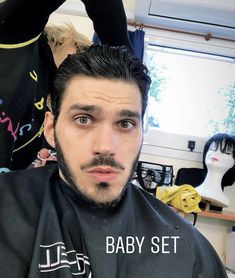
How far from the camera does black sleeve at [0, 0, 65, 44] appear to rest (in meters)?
0.79

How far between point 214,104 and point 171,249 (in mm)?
1864

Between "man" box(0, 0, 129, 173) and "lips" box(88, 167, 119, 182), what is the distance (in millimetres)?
316

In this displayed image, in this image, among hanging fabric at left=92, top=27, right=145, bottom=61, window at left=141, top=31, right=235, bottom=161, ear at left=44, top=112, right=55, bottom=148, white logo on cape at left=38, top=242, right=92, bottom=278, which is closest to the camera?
white logo on cape at left=38, top=242, right=92, bottom=278

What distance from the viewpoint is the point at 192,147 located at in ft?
7.73

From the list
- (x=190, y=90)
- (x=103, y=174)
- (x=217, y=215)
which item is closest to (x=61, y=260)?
(x=103, y=174)

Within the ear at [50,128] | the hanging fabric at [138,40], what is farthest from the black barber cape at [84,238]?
the hanging fabric at [138,40]

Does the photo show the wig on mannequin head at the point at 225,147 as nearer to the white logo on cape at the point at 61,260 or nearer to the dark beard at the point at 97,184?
the dark beard at the point at 97,184

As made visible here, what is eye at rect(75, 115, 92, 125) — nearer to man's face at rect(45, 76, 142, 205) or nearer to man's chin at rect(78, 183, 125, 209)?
A: man's face at rect(45, 76, 142, 205)

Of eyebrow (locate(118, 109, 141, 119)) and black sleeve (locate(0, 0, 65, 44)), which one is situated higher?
black sleeve (locate(0, 0, 65, 44))

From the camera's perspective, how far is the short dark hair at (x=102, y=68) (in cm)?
91

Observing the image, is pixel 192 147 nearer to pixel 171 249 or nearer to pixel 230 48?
pixel 230 48

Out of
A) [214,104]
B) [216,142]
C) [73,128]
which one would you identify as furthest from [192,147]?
[73,128]

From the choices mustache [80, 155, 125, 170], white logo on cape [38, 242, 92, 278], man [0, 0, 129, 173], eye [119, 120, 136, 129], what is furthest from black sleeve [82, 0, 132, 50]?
white logo on cape [38, 242, 92, 278]

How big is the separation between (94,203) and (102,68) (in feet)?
1.30
